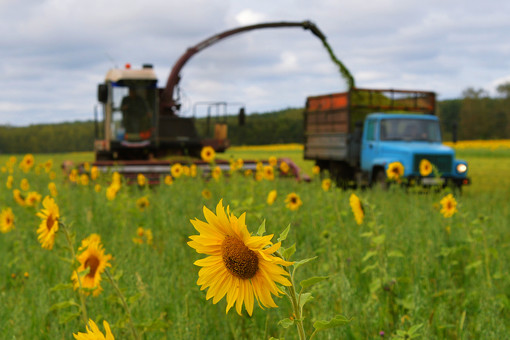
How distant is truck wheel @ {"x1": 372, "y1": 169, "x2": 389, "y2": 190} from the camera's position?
9.12 meters

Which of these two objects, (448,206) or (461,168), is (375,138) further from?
(448,206)

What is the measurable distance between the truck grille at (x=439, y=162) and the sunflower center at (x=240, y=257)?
338 inches

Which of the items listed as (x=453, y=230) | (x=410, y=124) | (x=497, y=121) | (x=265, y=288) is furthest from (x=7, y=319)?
(x=497, y=121)

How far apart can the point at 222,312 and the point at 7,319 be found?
1.14 metres

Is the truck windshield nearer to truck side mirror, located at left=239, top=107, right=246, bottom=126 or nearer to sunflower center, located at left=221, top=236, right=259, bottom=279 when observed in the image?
truck side mirror, located at left=239, top=107, right=246, bottom=126

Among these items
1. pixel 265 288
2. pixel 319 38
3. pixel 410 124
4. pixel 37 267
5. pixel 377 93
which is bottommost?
pixel 37 267

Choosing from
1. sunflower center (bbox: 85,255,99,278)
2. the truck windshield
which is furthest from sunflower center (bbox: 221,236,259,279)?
the truck windshield

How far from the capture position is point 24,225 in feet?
18.5

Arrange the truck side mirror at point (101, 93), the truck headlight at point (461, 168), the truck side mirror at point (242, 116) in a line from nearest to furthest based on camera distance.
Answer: the truck headlight at point (461, 168) < the truck side mirror at point (101, 93) < the truck side mirror at point (242, 116)

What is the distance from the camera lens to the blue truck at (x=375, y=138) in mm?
9258

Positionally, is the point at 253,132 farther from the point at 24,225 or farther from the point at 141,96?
the point at 24,225

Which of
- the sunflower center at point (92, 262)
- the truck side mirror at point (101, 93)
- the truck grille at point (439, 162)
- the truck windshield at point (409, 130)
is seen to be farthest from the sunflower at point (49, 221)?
the truck side mirror at point (101, 93)

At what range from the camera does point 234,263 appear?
3.39 feet

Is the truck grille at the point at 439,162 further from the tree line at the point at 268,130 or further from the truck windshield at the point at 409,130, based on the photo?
the tree line at the point at 268,130
